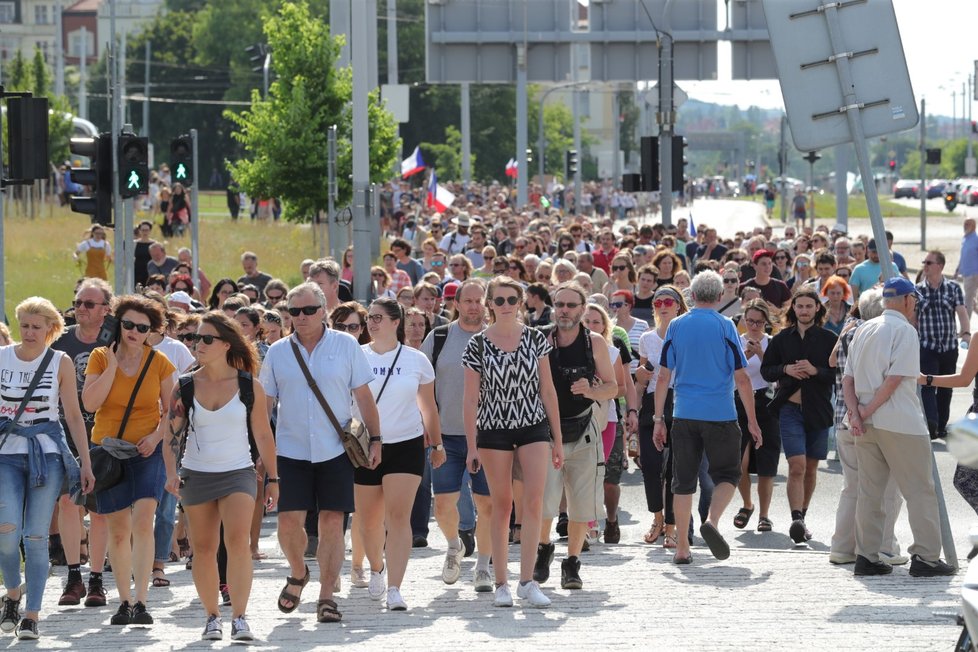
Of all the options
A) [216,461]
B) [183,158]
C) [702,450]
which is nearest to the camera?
[216,461]

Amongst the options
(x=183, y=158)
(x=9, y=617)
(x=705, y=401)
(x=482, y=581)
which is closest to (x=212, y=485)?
(x=9, y=617)

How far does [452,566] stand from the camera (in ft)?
34.5

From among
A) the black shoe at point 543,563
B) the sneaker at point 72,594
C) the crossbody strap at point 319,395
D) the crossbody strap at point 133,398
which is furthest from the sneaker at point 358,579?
the crossbody strap at point 133,398

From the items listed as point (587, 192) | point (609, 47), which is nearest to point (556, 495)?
point (609, 47)

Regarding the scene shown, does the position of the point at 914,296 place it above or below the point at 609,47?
below

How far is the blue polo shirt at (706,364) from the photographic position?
1079 cm

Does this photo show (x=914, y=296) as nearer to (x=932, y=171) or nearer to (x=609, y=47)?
(x=609, y=47)

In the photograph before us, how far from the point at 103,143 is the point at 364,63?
4.21m

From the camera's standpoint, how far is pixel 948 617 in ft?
27.9

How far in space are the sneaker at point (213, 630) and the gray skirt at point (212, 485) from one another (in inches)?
22.5

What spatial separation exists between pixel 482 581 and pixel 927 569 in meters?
2.53

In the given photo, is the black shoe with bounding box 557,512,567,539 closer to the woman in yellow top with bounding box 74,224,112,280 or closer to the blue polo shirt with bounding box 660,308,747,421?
the blue polo shirt with bounding box 660,308,747,421

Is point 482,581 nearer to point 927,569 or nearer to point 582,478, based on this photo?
point 582,478

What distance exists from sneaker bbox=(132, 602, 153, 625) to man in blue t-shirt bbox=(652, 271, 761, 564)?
344 cm
